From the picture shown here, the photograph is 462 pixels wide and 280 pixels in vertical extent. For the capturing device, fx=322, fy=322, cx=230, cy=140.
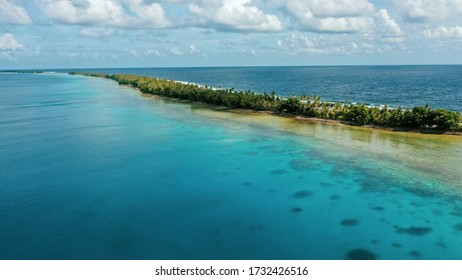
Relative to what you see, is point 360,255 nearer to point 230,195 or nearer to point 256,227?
point 256,227

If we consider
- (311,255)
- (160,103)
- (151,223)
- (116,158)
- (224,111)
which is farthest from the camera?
(160,103)

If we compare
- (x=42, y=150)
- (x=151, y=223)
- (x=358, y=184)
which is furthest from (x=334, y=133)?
(x=42, y=150)

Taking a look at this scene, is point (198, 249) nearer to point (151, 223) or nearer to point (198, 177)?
point (151, 223)

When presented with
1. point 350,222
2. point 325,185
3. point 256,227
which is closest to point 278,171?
point 325,185

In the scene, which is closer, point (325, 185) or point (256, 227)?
point (256, 227)

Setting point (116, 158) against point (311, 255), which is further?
point (116, 158)

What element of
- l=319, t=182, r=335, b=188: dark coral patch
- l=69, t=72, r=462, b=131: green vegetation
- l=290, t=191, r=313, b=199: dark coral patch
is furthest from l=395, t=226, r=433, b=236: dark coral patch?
l=69, t=72, r=462, b=131: green vegetation

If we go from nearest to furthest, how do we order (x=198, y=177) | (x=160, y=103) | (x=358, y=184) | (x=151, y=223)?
(x=151, y=223), (x=358, y=184), (x=198, y=177), (x=160, y=103)
